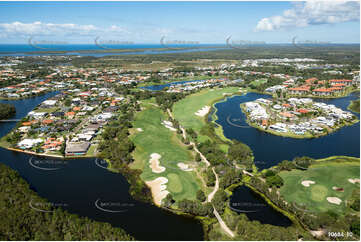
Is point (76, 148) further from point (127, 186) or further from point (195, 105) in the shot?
Answer: point (195, 105)

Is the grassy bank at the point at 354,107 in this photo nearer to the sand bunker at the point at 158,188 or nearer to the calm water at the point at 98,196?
the sand bunker at the point at 158,188

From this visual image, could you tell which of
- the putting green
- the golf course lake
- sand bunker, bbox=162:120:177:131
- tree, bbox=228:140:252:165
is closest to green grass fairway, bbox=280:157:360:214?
the putting green

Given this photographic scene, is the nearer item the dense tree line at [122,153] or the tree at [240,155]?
the dense tree line at [122,153]

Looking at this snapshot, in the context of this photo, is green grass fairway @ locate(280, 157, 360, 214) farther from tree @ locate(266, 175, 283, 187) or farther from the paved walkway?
the paved walkway

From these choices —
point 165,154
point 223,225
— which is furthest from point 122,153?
point 223,225

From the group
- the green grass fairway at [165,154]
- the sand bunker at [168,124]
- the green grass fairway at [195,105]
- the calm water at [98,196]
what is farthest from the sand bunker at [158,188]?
the sand bunker at [168,124]

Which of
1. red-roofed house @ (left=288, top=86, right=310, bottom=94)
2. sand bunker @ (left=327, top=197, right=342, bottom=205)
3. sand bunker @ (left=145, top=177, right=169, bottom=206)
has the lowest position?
sand bunker @ (left=145, top=177, right=169, bottom=206)

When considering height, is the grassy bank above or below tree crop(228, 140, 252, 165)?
above
